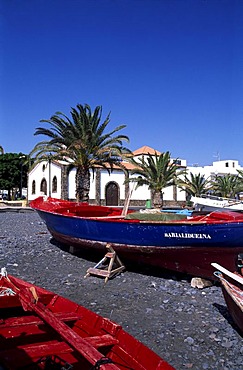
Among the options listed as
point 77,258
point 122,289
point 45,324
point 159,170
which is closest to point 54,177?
point 159,170

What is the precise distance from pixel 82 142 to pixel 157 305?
18.1 meters

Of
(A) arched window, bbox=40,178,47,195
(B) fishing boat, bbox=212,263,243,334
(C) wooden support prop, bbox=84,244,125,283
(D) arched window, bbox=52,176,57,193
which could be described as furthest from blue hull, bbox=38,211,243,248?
(A) arched window, bbox=40,178,47,195

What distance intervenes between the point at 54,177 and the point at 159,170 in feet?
62.6

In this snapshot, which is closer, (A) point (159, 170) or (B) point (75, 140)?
(B) point (75, 140)

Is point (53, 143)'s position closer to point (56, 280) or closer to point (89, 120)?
point (89, 120)

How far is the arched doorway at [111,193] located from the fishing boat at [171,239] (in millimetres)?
35216

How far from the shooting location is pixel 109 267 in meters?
7.91

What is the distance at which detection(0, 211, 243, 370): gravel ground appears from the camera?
4496 mm

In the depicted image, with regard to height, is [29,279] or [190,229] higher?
[190,229]

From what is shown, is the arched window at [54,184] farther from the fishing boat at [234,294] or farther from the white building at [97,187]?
the fishing boat at [234,294]

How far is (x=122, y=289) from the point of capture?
7145 millimetres

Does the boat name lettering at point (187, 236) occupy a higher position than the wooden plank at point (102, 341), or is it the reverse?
the boat name lettering at point (187, 236)

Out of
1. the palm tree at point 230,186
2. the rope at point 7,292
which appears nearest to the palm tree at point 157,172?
the palm tree at point 230,186

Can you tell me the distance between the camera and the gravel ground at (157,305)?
4.50 m
